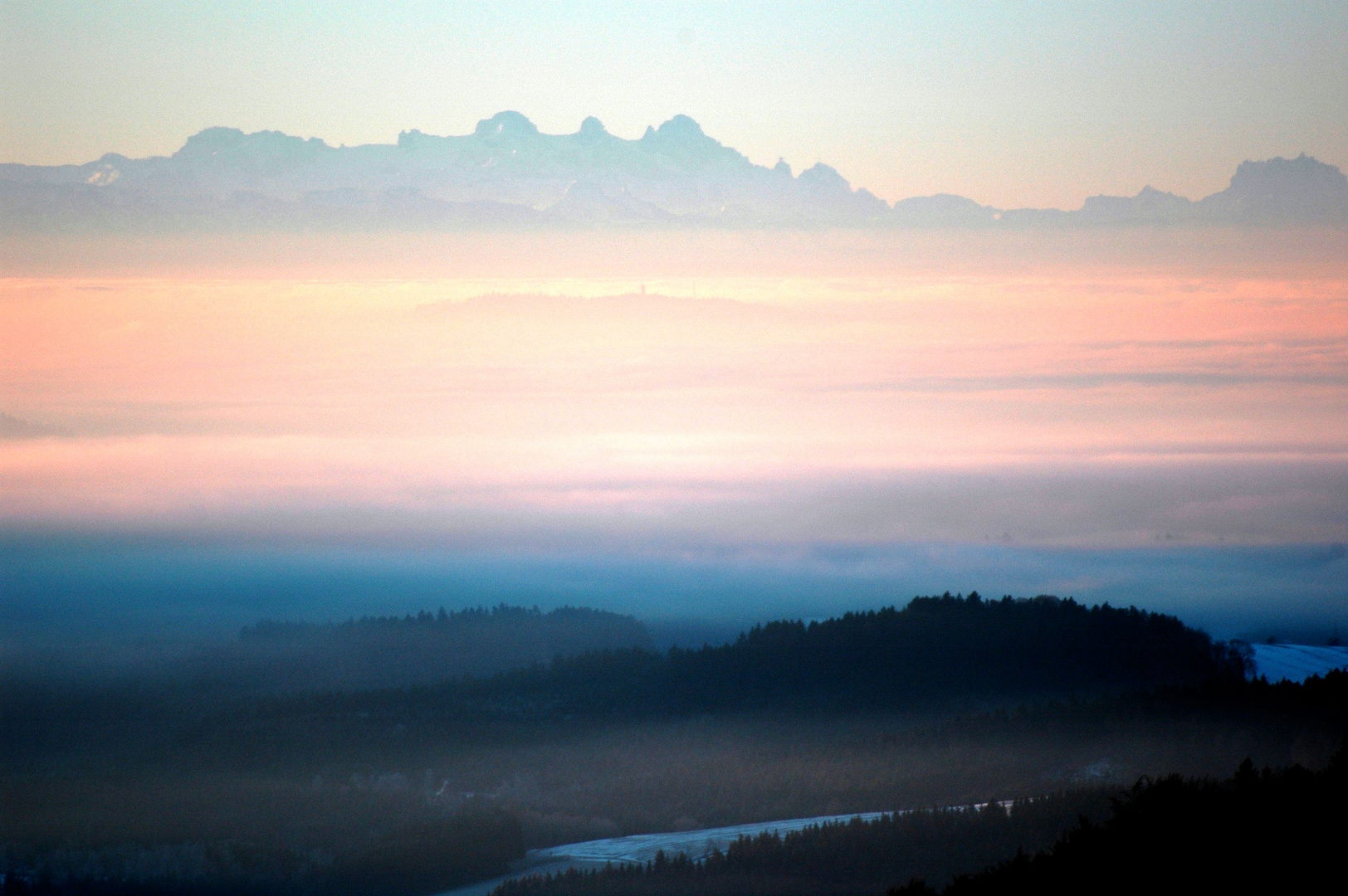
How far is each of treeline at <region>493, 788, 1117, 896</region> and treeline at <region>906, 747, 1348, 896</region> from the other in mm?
59667

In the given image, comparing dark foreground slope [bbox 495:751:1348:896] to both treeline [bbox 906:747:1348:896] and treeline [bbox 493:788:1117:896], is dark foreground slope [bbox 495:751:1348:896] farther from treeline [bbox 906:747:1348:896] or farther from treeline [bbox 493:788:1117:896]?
treeline [bbox 493:788:1117:896]

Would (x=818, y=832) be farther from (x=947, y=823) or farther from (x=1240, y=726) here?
(x=1240, y=726)

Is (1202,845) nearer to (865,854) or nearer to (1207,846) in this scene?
(1207,846)

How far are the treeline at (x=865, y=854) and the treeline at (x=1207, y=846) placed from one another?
59.7m

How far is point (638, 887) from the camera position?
18638cm

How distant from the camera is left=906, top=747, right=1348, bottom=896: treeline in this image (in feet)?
279

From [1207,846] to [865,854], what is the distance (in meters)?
92.5

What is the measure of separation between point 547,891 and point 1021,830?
68691mm

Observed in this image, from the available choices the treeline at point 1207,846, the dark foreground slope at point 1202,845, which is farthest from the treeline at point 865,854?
the treeline at point 1207,846

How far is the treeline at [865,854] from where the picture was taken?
167 metres

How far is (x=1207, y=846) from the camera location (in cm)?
8944

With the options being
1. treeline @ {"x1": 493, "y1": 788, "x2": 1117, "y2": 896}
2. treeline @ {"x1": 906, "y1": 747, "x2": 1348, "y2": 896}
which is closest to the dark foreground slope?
treeline @ {"x1": 906, "y1": 747, "x2": 1348, "y2": 896}

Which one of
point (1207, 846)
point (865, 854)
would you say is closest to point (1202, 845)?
point (1207, 846)

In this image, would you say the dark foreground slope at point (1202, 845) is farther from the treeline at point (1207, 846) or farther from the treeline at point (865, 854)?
the treeline at point (865, 854)
